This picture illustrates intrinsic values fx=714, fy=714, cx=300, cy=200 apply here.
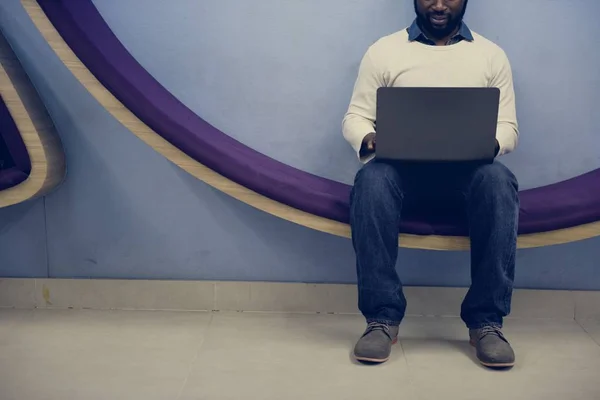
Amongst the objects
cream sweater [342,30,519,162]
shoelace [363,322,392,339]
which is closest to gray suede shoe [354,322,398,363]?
shoelace [363,322,392,339]

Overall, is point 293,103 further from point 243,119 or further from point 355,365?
point 355,365

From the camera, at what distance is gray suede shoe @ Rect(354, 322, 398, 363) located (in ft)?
5.49

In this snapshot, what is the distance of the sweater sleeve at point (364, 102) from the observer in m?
1.80

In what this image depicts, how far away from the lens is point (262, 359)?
1722 millimetres

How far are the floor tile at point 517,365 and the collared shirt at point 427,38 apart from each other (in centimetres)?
76

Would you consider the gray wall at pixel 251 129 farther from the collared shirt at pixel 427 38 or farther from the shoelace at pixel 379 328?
the shoelace at pixel 379 328

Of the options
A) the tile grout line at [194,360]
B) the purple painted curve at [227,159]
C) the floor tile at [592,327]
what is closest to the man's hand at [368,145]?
the purple painted curve at [227,159]

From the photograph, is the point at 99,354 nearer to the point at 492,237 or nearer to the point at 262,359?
the point at 262,359

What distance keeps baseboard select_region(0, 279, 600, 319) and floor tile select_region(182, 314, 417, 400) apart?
0.06 metres

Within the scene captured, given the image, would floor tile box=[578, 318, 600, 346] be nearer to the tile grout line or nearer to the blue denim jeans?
the blue denim jeans

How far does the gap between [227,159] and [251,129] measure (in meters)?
0.21

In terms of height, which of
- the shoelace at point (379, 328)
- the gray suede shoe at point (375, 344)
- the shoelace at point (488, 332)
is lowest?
the gray suede shoe at point (375, 344)

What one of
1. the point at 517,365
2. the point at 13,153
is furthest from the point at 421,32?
the point at 13,153

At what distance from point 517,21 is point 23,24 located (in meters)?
1.33
